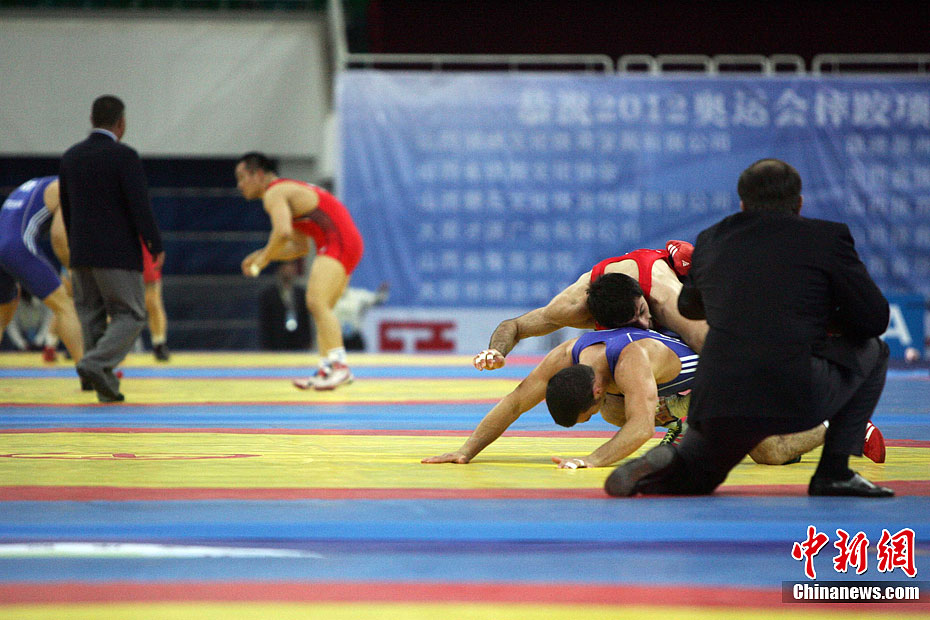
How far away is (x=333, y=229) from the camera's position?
243 inches

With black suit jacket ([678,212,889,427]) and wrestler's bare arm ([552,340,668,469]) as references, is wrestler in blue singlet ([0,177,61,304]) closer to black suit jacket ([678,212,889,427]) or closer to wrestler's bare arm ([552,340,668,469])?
wrestler's bare arm ([552,340,668,469])

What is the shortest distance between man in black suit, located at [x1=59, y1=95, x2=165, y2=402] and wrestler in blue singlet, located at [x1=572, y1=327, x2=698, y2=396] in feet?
8.91

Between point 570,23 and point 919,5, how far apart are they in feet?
13.3

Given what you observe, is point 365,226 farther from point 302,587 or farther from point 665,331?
point 302,587

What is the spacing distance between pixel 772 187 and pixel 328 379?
3.94 meters

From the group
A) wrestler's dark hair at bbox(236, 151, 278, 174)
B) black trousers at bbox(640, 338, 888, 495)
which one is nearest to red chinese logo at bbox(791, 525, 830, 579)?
black trousers at bbox(640, 338, 888, 495)

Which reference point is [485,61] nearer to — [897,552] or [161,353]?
[161,353]

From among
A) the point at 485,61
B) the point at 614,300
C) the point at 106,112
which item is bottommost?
the point at 614,300

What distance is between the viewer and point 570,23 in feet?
39.3

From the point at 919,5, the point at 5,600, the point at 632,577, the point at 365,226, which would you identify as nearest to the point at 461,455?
the point at 632,577

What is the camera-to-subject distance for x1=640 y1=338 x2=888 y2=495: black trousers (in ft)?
7.91

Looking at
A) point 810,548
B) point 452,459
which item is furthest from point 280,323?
point 810,548

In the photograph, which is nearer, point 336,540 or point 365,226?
point 336,540

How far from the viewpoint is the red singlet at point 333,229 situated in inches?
243
